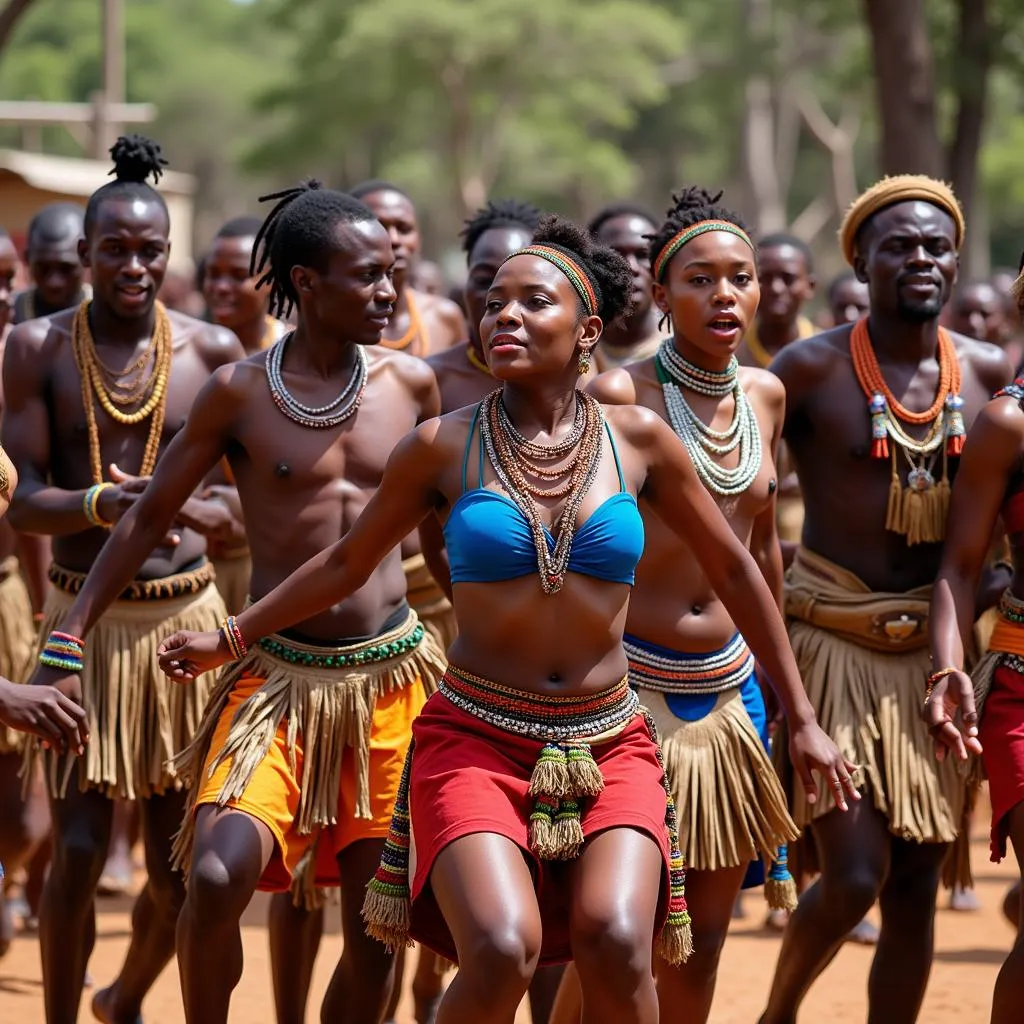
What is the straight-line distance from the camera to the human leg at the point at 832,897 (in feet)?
17.7

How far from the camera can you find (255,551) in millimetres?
5234

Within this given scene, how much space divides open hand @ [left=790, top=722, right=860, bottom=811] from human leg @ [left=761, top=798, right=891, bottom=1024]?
881 millimetres

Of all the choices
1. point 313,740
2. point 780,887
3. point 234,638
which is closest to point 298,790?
point 313,740

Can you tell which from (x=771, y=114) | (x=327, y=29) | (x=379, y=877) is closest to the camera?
(x=379, y=877)

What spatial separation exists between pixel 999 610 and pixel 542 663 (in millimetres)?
1645

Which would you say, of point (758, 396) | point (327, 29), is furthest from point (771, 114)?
point (758, 396)

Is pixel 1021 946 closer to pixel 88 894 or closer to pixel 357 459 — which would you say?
pixel 357 459

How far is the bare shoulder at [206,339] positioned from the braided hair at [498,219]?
1280 mm

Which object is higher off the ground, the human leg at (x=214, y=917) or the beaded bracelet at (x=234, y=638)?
the beaded bracelet at (x=234, y=638)

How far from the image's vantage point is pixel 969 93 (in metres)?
17.3

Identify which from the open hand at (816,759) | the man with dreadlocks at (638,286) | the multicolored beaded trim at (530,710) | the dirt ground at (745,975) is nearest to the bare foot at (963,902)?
the dirt ground at (745,975)

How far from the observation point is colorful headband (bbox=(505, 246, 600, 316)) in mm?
4461

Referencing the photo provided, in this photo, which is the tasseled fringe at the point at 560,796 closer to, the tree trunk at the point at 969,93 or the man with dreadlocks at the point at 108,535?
the man with dreadlocks at the point at 108,535

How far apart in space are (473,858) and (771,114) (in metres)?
43.8
